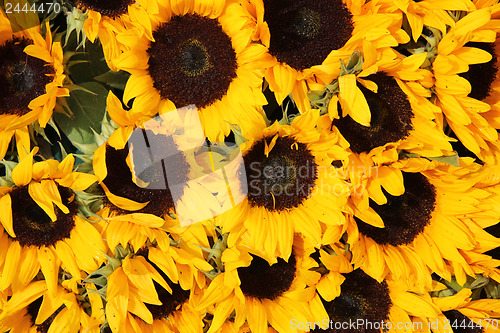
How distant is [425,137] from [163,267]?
59 centimetres

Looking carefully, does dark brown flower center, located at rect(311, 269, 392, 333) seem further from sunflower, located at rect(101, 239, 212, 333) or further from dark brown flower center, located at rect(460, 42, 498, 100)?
dark brown flower center, located at rect(460, 42, 498, 100)

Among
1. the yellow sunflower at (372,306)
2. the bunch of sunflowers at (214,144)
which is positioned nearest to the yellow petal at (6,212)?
the bunch of sunflowers at (214,144)

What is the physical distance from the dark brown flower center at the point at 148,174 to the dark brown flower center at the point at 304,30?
29cm

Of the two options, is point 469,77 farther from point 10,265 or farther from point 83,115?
point 10,265

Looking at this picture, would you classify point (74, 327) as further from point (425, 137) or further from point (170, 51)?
point (425, 137)

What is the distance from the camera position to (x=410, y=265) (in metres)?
1.16

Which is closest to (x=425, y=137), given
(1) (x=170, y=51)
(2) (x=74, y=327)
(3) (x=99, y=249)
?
(1) (x=170, y=51)

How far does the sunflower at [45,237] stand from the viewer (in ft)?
3.22

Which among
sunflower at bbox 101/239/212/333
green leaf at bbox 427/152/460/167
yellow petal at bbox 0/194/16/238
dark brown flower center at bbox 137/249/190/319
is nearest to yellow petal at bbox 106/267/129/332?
sunflower at bbox 101/239/212/333

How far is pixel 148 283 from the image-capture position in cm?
103

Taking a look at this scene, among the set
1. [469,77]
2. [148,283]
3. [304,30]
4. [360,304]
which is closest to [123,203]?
[148,283]

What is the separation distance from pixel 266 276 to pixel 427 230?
387 millimetres

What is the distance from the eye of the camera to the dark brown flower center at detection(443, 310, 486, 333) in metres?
1.23

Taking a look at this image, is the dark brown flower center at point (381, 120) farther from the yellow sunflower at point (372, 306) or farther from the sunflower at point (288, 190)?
the yellow sunflower at point (372, 306)
